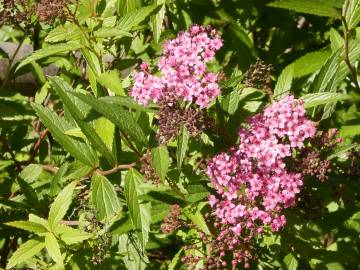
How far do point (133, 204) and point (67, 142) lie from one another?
33 cm

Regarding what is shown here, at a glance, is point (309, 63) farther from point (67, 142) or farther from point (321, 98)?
point (67, 142)

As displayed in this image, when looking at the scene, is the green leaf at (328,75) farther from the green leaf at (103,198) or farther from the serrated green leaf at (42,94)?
the serrated green leaf at (42,94)

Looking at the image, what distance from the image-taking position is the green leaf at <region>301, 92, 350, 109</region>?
185 centimetres

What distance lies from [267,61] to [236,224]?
1.14m

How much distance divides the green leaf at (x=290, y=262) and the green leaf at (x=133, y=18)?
1.04 metres

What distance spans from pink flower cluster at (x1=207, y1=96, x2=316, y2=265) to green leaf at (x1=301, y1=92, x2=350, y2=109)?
33 mm

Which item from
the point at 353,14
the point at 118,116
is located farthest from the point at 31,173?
the point at 353,14

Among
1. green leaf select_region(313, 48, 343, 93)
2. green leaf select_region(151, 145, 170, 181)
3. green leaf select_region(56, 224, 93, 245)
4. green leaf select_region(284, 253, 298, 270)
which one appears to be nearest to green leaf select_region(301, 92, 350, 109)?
green leaf select_region(313, 48, 343, 93)

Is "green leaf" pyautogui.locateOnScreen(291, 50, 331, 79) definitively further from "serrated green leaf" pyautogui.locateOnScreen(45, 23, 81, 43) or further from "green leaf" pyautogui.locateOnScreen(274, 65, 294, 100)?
"serrated green leaf" pyautogui.locateOnScreen(45, 23, 81, 43)

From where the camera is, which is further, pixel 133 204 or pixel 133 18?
pixel 133 18

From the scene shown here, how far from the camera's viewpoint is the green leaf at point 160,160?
1.82m

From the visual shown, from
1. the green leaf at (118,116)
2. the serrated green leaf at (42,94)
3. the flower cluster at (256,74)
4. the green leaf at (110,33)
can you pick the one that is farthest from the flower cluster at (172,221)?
the serrated green leaf at (42,94)

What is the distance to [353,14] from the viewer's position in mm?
2027

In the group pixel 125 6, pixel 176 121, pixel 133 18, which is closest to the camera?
pixel 176 121
